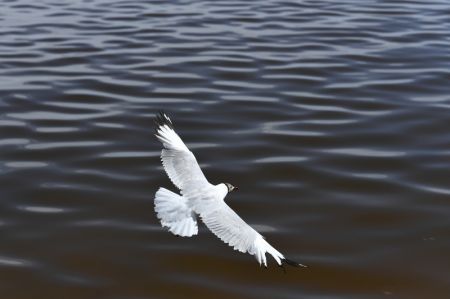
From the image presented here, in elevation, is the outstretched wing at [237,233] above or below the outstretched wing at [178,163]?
below

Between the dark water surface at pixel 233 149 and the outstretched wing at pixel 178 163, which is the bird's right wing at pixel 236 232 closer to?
the dark water surface at pixel 233 149

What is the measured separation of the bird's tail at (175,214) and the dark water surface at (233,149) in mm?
316

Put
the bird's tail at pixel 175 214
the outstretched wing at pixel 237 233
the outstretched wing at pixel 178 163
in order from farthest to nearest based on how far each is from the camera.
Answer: the outstretched wing at pixel 178 163, the bird's tail at pixel 175 214, the outstretched wing at pixel 237 233

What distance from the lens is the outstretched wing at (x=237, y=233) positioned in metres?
5.77

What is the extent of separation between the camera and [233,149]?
8680 millimetres

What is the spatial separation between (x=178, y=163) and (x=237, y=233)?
1371 millimetres

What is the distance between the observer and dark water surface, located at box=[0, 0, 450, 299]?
6.20 m

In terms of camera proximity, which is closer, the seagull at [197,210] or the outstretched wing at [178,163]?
the seagull at [197,210]

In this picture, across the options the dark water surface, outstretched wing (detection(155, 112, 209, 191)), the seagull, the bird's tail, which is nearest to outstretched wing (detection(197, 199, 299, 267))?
the seagull

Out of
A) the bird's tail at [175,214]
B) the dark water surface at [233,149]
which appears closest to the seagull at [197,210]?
the bird's tail at [175,214]

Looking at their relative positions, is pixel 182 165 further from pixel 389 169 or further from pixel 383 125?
pixel 383 125

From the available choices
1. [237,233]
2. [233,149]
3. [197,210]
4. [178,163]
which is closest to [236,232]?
[237,233]

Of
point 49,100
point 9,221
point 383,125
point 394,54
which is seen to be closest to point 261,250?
point 9,221

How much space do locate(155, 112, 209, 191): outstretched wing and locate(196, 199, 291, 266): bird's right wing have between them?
522 mm
